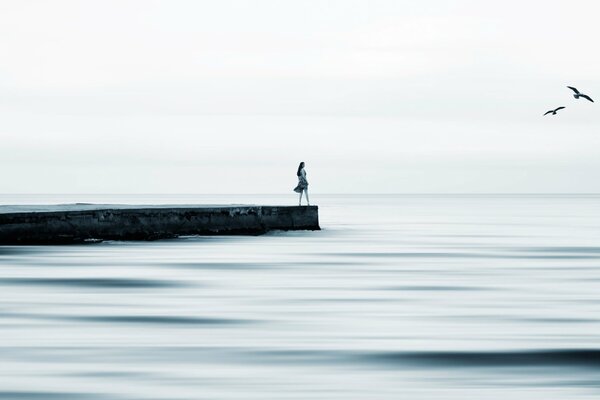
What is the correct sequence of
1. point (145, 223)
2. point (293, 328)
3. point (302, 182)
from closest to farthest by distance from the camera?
point (293, 328), point (145, 223), point (302, 182)

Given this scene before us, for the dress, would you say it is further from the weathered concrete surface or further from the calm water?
the calm water

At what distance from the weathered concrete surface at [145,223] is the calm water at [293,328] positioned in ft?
4.28

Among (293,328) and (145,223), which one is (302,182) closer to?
(145,223)

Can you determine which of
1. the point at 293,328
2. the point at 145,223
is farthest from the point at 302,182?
the point at 293,328

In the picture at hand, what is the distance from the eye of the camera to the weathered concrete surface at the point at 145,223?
29656 mm

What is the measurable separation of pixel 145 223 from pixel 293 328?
68.7 ft

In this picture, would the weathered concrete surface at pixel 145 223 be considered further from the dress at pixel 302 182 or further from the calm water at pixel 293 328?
the dress at pixel 302 182

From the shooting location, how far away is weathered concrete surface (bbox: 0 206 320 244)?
29656 mm

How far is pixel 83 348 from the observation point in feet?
41.5

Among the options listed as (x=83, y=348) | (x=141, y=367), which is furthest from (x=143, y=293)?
(x=141, y=367)

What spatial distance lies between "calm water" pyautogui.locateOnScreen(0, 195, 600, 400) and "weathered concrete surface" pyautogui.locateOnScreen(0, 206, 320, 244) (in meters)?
1.31

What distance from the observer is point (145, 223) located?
35156 millimetres

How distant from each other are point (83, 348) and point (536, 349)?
4854mm

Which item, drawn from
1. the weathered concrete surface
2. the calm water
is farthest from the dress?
the calm water
